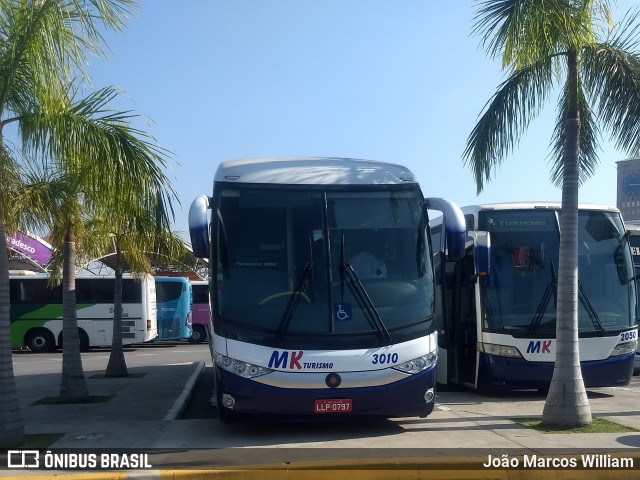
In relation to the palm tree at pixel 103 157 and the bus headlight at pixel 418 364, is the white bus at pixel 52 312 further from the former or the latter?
the bus headlight at pixel 418 364

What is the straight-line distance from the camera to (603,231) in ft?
44.0

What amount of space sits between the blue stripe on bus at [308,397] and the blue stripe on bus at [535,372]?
373cm

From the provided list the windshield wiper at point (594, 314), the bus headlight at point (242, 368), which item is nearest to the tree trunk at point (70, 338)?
the bus headlight at point (242, 368)

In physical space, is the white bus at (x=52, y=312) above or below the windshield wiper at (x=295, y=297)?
below

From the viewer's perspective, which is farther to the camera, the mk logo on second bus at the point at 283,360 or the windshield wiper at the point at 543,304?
the windshield wiper at the point at 543,304

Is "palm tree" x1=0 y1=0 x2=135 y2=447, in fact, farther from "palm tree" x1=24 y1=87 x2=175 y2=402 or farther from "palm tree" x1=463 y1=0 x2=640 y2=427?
"palm tree" x1=463 y1=0 x2=640 y2=427

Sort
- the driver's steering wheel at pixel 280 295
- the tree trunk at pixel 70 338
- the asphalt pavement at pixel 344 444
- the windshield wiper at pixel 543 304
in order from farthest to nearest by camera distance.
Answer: the tree trunk at pixel 70 338
the windshield wiper at pixel 543 304
the driver's steering wheel at pixel 280 295
the asphalt pavement at pixel 344 444

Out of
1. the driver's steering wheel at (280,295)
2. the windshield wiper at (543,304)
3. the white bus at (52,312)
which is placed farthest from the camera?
the white bus at (52,312)

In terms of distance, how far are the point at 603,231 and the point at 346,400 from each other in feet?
21.5

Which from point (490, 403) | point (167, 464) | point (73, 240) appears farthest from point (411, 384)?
point (73, 240)

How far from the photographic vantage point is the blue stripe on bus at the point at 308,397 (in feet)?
30.0

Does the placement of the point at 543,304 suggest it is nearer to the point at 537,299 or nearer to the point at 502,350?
the point at 537,299

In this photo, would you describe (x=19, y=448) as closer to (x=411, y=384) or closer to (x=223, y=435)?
(x=223, y=435)

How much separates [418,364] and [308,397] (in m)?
1.46
